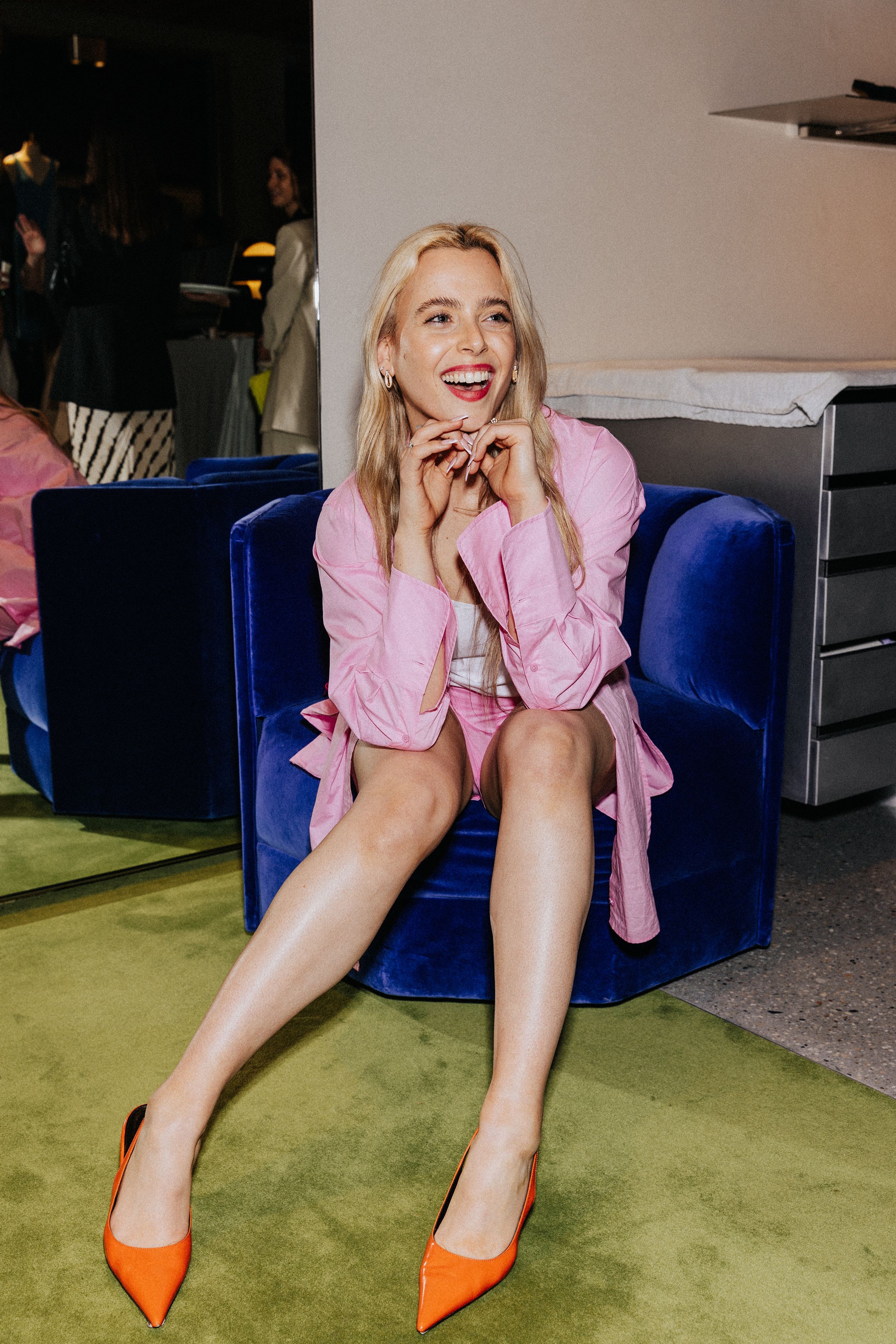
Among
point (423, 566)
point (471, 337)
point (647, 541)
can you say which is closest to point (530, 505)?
point (423, 566)

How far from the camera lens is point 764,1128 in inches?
59.5

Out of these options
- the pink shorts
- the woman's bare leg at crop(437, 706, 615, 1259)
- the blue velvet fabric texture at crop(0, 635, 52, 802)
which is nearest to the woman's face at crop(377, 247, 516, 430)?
the pink shorts

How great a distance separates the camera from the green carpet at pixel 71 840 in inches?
92.4

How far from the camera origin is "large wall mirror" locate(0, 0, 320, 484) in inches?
81.2

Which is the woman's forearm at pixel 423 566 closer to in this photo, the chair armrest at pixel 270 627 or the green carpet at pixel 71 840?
the chair armrest at pixel 270 627

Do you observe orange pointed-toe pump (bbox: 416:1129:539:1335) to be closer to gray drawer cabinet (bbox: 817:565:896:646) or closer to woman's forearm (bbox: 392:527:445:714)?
woman's forearm (bbox: 392:527:445:714)

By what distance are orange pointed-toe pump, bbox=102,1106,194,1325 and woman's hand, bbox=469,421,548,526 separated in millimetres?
877

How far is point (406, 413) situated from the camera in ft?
5.62

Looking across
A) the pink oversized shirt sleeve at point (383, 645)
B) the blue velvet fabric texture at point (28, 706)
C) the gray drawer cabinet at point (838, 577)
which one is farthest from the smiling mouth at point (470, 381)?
the blue velvet fabric texture at point (28, 706)

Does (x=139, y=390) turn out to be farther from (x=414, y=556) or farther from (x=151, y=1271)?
(x=151, y=1271)

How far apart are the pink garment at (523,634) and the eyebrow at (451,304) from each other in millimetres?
195

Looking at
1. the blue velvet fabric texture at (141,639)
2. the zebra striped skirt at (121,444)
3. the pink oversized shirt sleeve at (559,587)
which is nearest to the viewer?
the pink oversized shirt sleeve at (559,587)

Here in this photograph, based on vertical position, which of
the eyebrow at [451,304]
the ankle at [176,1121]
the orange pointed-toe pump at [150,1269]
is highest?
the eyebrow at [451,304]

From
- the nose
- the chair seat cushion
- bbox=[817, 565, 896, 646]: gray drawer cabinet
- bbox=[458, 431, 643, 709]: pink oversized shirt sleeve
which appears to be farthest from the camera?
bbox=[817, 565, 896, 646]: gray drawer cabinet
